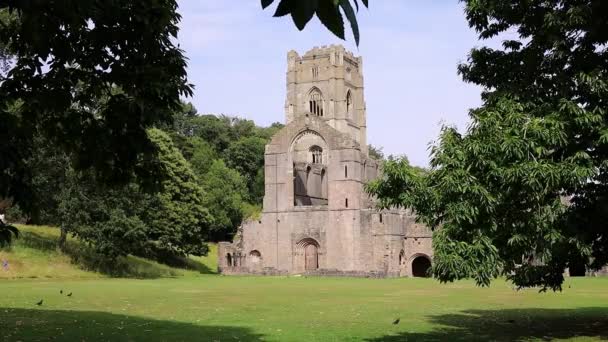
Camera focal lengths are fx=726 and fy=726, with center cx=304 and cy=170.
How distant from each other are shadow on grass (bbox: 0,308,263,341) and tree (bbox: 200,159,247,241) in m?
51.2

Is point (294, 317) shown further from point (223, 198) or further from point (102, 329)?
point (223, 198)

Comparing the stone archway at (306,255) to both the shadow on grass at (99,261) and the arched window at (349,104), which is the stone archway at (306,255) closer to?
the shadow on grass at (99,261)

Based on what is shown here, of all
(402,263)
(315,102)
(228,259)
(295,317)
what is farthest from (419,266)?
(295,317)

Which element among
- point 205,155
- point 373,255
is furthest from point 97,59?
point 205,155

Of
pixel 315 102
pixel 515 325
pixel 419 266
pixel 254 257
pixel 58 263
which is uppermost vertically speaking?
pixel 315 102

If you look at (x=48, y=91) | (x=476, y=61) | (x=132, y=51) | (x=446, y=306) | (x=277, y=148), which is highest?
(x=277, y=148)

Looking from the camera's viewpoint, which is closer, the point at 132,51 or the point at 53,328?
the point at 132,51

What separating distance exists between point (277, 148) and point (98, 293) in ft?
109

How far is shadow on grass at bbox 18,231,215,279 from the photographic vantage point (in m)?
45.8

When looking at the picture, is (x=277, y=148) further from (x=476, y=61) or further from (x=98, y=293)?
(x=476, y=61)

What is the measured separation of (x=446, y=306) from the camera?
23328 mm

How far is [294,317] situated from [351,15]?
55.2 ft

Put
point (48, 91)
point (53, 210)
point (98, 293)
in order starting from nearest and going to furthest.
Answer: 1. point (48, 91)
2. point (98, 293)
3. point (53, 210)

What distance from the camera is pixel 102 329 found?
50.3ft
